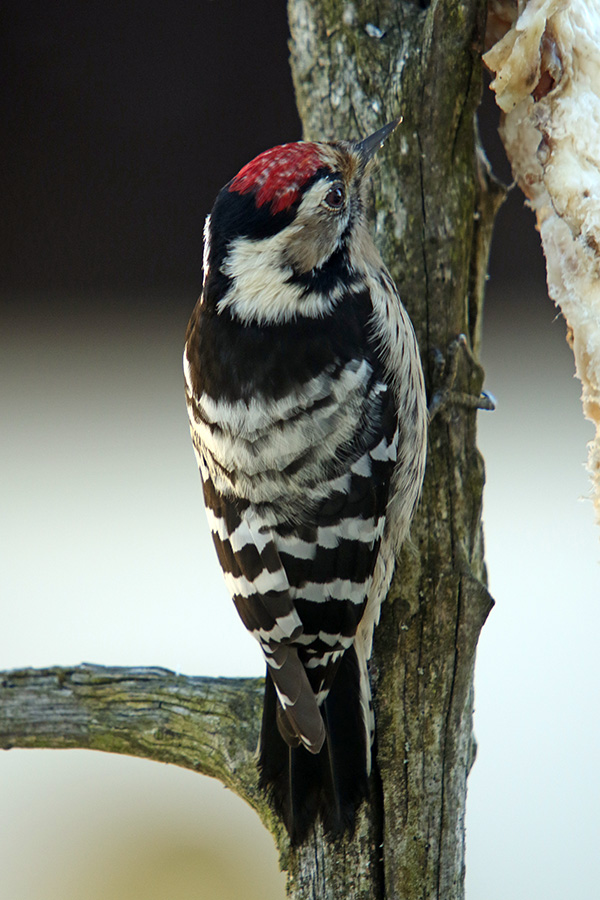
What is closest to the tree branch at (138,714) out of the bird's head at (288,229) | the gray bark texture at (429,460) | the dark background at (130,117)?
the gray bark texture at (429,460)

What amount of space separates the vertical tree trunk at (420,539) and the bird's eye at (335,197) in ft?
0.37

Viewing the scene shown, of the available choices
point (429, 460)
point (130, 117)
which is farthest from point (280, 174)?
point (130, 117)

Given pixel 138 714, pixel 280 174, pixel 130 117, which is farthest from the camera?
pixel 130 117

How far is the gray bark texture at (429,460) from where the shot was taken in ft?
4.90

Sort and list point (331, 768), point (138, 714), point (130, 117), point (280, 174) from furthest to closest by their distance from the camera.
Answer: point (130, 117) < point (138, 714) < point (331, 768) < point (280, 174)

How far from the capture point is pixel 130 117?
3.84 metres

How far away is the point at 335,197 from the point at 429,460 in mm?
480

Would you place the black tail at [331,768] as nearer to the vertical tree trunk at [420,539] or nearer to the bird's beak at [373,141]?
the vertical tree trunk at [420,539]

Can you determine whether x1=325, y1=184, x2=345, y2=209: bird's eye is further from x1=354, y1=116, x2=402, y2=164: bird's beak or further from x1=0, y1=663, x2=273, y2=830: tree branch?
x1=0, y1=663, x2=273, y2=830: tree branch

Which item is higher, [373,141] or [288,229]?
[373,141]

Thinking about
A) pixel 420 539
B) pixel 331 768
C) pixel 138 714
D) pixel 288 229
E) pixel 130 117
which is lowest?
pixel 331 768

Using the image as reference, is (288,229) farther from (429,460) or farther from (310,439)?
(429,460)

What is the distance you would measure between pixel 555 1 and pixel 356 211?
1.47 feet

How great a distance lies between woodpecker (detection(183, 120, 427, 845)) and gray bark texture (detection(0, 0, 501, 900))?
53 mm
